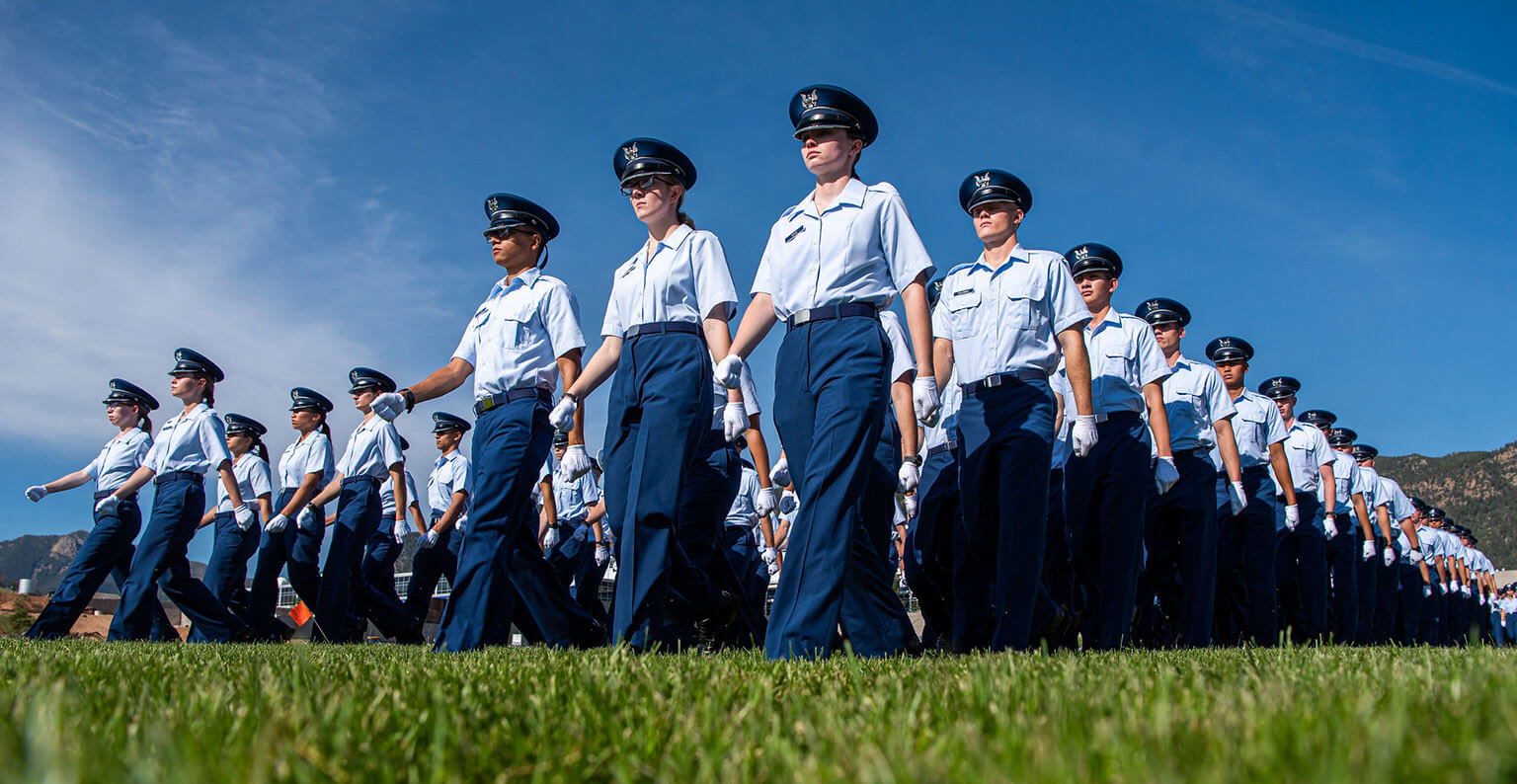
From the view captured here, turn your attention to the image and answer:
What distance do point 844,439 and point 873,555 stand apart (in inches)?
31.5

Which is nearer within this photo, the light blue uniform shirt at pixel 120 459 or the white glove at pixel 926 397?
the white glove at pixel 926 397

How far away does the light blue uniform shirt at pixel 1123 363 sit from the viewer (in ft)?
22.7

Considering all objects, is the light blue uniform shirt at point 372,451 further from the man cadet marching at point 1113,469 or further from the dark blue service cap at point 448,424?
the man cadet marching at point 1113,469

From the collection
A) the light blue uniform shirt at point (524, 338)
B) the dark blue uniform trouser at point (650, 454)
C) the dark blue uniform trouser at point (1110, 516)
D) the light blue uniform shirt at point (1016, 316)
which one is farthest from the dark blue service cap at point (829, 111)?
the dark blue uniform trouser at point (1110, 516)

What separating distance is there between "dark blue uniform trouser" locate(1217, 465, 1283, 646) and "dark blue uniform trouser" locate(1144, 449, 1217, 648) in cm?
166

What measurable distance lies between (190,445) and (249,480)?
2.36 m

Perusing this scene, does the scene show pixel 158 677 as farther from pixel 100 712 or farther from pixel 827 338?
pixel 827 338

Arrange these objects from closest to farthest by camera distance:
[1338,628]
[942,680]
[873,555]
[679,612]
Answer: [942,680] < [873,555] < [679,612] < [1338,628]

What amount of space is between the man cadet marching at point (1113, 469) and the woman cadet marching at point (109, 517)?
8.28 metres

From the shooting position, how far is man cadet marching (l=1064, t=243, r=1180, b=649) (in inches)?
255

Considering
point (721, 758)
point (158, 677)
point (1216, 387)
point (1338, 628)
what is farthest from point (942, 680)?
point (1338, 628)

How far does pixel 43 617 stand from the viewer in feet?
30.3

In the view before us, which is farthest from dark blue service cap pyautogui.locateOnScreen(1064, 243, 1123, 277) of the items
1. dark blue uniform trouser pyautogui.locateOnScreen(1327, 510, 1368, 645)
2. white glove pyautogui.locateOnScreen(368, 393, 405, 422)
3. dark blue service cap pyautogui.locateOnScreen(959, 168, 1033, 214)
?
dark blue uniform trouser pyautogui.locateOnScreen(1327, 510, 1368, 645)

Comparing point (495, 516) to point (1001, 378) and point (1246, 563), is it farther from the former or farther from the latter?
point (1246, 563)
